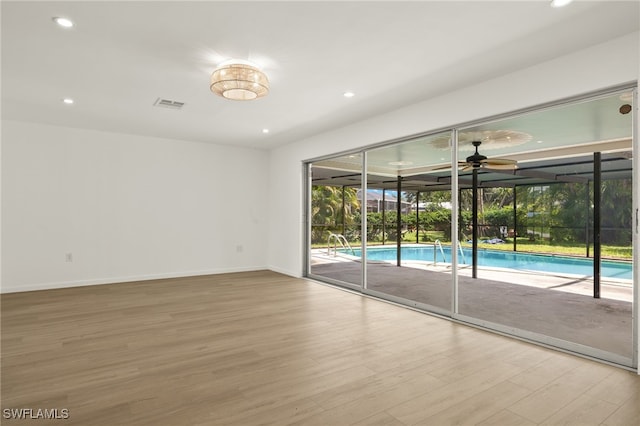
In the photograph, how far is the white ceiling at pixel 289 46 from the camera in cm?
238

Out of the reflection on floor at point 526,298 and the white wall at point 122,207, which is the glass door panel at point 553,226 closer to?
the reflection on floor at point 526,298

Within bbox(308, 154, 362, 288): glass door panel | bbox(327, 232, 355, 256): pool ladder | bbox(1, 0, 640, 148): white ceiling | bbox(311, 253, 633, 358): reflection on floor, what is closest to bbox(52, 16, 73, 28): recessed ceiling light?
bbox(1, 0, 640, 148): white ceiling

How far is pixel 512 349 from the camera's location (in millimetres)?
3018

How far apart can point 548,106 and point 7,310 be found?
627cm

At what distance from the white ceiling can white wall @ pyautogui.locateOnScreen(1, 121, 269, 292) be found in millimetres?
1251

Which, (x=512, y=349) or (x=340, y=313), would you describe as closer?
(x=512, y=349)

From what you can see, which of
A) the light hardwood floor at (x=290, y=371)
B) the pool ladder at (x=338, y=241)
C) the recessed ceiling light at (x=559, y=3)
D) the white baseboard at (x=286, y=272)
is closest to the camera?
the light hardwood floor at (x=290, y=371)

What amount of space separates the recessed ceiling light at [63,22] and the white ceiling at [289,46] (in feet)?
0.16

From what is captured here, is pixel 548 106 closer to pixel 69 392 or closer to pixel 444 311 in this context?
pixel 444 311

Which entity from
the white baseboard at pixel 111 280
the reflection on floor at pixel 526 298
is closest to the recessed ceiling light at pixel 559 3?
the reflection on floor at pixel 526 298

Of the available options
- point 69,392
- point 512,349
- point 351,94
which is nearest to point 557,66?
point 351,94

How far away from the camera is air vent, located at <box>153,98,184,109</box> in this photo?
4277 millimetres

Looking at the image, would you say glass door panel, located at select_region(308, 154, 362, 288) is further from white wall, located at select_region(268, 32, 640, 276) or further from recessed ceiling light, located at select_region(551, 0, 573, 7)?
recessed ceiling light, located at select_region(551, 0, 573, 7)

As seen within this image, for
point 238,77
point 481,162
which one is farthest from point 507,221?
point 238,77
